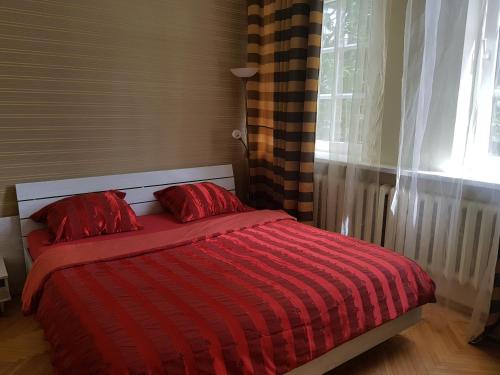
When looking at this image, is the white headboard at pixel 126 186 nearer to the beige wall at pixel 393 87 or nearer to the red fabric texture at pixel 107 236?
the red fabric texture at pixel 107 236

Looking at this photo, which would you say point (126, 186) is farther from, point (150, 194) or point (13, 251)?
point (13, 251)

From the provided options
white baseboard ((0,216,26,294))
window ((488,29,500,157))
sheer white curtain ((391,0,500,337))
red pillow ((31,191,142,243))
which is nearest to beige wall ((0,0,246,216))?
white baseboard ((0,216,26,294))

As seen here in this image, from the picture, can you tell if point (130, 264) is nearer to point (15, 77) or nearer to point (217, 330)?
point (217, 330)

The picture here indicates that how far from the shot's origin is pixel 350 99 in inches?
116

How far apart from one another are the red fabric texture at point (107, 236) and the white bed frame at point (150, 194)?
11 cm

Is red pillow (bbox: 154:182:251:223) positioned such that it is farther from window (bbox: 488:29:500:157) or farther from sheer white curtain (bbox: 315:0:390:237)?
window (bbox: 488:29:500:157)

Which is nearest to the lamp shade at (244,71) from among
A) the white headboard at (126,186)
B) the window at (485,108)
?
the white headboard at (126,186)

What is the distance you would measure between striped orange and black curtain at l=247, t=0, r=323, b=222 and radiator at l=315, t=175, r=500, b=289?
0.34 meters

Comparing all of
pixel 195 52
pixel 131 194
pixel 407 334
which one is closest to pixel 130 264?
pixel 131 194

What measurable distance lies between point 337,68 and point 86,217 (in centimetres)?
205

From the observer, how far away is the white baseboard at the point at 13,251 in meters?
2.71

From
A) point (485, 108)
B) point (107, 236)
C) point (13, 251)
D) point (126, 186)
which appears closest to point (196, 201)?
point (126, 186)

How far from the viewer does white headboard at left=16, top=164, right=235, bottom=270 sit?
2.69 metres

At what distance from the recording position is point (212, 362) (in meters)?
1.44
